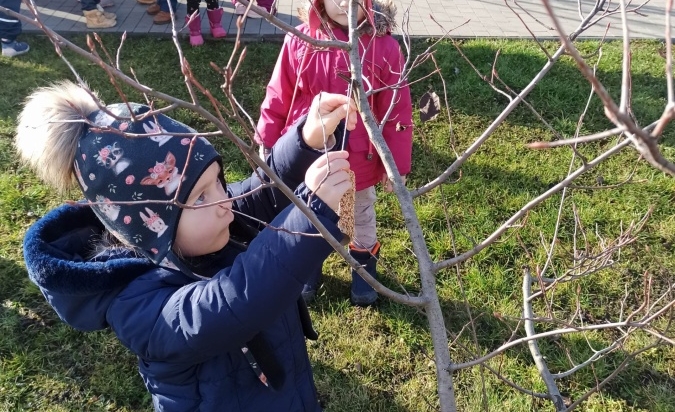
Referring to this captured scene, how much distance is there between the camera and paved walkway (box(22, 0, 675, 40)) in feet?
18.4

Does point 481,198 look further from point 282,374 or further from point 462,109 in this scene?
point 282,374

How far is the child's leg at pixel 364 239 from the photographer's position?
8.74 feet

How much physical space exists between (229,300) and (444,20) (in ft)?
17.5

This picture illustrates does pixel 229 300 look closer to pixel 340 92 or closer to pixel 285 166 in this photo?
pixel 285 166

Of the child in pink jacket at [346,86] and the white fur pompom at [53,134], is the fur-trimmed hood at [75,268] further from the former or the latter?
the child in pink jacket at [346,86]

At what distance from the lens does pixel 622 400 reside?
2410 mm

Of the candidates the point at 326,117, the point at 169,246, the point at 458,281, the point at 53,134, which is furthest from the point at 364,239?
the point at 53,134

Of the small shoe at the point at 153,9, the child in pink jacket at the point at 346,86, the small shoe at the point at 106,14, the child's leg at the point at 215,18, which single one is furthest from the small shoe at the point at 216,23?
the child in pink jacket at the point at 346,86

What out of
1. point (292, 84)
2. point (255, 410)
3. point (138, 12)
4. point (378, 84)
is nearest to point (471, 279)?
point (378, 84)

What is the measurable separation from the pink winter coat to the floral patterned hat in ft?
3.36

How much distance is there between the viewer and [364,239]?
2.74m

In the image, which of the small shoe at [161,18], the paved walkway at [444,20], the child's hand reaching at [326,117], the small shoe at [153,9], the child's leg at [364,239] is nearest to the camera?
the child's hand reaching at [326,117]

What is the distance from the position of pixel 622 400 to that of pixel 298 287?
1.90 meters

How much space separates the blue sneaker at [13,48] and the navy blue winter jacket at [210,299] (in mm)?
4479
